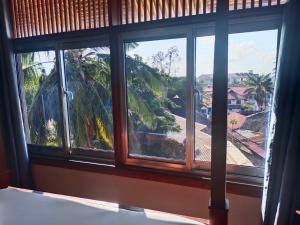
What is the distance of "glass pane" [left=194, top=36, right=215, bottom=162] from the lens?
64.6 inches

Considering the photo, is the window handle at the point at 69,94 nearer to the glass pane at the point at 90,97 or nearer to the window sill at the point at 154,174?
the glass pane at the point at 90,97

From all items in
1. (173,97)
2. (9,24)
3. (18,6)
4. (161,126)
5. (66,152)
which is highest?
(18,6)

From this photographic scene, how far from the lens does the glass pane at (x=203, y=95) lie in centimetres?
164

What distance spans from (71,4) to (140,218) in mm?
1796

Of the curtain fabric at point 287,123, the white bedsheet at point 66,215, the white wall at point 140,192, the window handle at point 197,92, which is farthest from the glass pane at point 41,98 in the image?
the curtain fabric at point 287,123

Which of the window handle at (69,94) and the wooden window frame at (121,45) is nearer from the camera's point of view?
the wooden window frame at (121,45)

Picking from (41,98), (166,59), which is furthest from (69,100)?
(166,59)

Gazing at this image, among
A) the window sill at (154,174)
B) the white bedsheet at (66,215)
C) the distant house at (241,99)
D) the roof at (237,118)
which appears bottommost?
the window sill at (154,174)

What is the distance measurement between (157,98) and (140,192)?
0.80m

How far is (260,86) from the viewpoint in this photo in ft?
5.03

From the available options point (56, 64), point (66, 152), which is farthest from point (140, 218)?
point (56, 64)

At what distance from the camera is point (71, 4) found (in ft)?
6.51

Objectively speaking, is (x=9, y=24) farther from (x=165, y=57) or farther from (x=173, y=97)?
(x=173, y=97)

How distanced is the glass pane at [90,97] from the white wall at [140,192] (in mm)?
312
